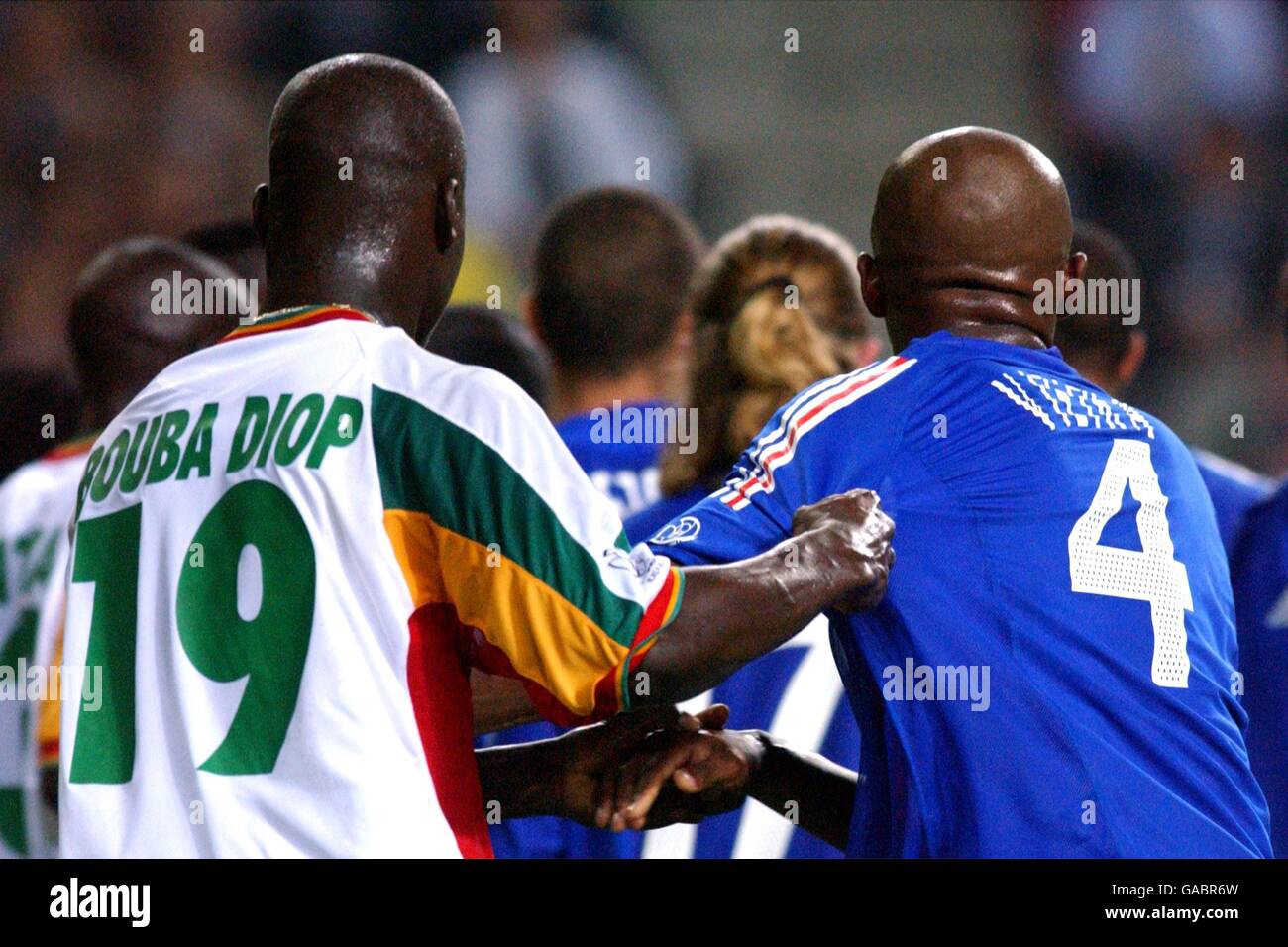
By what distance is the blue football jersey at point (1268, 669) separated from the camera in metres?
3.59

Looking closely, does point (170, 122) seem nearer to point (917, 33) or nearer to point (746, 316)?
point (917, 33)

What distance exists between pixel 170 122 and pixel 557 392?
197 inches

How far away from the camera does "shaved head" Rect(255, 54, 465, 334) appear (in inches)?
90.6

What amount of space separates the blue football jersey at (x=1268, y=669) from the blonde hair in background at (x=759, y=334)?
3.27ft

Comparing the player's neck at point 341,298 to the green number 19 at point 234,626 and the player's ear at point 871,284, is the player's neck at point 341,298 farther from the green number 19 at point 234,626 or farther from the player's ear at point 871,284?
the player's ear at point 871,284

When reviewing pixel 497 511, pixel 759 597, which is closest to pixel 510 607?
pixel 497 511

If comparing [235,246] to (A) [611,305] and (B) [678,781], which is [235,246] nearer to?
(A) [611,305]

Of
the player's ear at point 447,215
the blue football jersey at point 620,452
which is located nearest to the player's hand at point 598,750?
the player's ear at point 447,215

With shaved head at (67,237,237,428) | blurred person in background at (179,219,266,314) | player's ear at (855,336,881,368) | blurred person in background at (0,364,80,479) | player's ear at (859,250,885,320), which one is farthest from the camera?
blurred person in background at (0,364,80,479)

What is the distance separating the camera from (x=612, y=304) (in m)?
4.34

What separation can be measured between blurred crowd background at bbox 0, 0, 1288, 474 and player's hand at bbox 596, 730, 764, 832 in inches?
232

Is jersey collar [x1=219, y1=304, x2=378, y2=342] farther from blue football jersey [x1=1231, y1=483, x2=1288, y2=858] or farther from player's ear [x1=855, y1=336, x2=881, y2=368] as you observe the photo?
blue football jersey [x1=1231, y1=483, x2=1288, y2=858]

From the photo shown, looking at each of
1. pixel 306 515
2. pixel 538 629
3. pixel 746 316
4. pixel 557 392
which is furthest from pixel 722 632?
pixel 557 392

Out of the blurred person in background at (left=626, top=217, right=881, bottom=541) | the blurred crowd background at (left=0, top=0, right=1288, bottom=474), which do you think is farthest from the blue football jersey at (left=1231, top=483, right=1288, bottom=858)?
the blurred crowd background at (left=0, top=0, right=1288, bottom=474)
